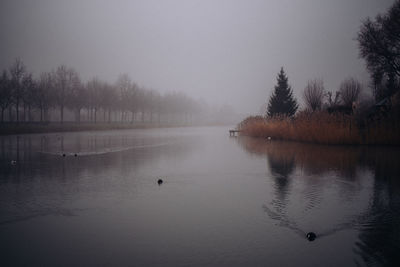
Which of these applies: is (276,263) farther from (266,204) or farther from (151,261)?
(266,204)

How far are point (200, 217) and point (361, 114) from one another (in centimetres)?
2090

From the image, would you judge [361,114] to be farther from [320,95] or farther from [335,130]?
[320,95]

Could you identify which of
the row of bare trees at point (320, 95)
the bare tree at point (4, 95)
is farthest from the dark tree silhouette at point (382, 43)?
the bare tree at point (4, 95)

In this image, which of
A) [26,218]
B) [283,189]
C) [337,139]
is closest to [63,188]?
[26,218]

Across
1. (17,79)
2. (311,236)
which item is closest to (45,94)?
(17,79)

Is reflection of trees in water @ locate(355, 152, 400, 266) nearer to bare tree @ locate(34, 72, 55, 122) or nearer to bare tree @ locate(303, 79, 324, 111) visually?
bare tree @ locate(303, 79, 324, 111)

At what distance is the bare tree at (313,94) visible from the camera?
57.2 meters

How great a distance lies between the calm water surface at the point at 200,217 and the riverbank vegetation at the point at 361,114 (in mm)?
11703

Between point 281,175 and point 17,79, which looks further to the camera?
point 17,79

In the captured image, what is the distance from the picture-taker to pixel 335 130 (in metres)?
23.8

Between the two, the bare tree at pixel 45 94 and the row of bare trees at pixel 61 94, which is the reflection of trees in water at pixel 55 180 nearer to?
the row of bare trees at pixel 61 94

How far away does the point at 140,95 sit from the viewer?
82875 millimetres

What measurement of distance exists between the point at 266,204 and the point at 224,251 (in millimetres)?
3050

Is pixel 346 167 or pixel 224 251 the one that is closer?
pixel 224 251
